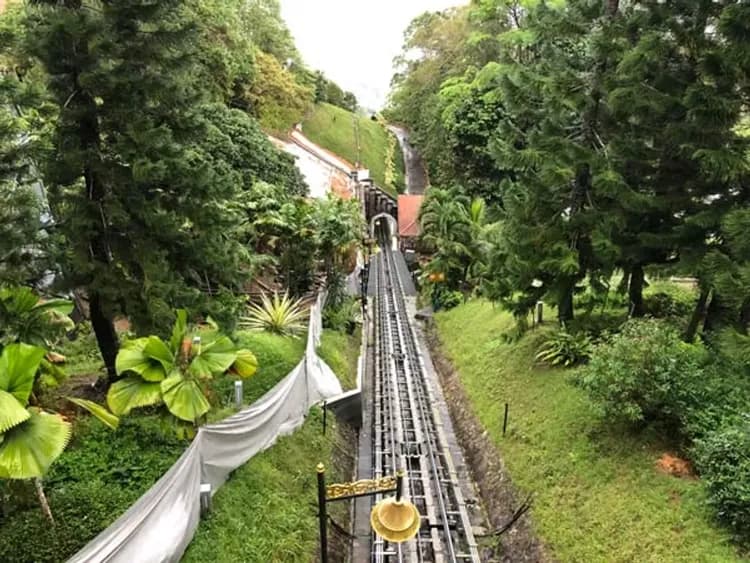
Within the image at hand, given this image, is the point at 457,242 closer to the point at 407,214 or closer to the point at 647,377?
the point at 407,214

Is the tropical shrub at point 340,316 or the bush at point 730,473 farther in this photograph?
the tropical shrub at point 340,316

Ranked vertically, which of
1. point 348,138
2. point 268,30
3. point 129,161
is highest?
point 268,30

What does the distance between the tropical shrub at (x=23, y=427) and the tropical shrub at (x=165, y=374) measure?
1.48m

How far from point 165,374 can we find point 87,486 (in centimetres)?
158

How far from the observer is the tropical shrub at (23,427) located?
4.15m

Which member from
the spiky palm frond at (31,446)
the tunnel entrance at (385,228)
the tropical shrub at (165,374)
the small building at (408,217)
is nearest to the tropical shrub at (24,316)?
the tropical shrub at (165,374)

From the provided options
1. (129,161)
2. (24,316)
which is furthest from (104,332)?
(129,161)

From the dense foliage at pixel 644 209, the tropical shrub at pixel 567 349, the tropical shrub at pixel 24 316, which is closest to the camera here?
the tropical shrub at pixel 24 316

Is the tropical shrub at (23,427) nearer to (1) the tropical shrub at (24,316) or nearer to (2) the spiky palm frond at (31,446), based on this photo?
(2) the spiky palm frond at (31,446)

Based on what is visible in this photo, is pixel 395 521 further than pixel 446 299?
No

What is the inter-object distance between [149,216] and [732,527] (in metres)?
8.63

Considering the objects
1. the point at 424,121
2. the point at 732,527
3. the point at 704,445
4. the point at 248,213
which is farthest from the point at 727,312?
the point at 424,121

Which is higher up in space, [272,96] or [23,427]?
[272,96]

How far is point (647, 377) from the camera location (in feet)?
26.2
